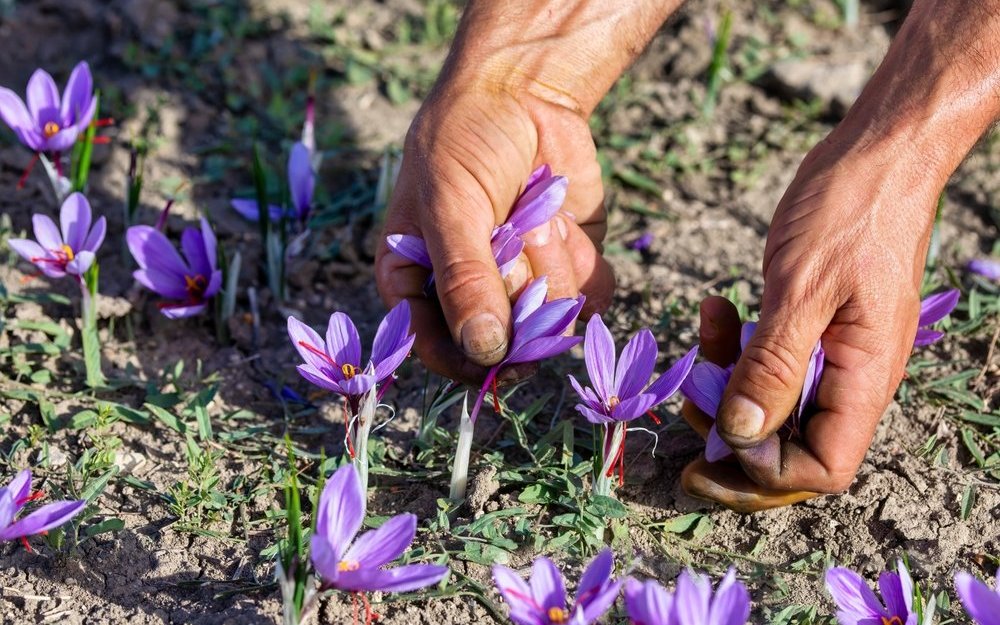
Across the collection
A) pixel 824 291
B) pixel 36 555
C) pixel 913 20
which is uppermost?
pixel 913 20

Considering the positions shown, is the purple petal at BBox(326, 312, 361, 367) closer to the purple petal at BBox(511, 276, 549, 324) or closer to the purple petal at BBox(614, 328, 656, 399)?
the purple petal at BBox(511, 276, 549, 324)

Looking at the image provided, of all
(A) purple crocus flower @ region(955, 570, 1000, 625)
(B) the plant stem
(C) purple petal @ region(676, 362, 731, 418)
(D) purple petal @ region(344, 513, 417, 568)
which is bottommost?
(B) the plant stem

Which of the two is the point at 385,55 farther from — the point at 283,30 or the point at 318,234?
the point at 318,234

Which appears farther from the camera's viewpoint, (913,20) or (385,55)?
(385,55)

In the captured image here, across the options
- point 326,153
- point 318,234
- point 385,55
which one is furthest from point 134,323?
point 385,55

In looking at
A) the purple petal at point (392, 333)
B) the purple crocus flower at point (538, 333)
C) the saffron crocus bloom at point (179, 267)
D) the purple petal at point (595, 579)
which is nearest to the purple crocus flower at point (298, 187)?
the saffron crocus bloom at point (179, 267)

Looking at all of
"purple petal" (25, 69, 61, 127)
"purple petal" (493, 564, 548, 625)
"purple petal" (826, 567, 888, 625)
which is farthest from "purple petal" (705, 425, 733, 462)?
"purple petal" (25, 69, 61, 127)

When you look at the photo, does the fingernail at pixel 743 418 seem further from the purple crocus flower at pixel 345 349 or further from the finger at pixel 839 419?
the purple crocus flower at pixel 345 349
